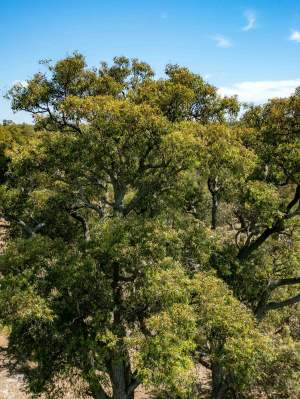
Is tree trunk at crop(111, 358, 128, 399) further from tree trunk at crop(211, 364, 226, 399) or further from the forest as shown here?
tree trunk at crop(211, 364, 226, 399)

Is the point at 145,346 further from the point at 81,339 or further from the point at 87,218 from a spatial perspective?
the point at 87,218

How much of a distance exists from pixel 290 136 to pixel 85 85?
9.35 metres

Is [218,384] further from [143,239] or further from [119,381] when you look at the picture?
[143,239]

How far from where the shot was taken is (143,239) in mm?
14688

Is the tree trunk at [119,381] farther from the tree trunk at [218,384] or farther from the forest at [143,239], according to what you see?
the tree trunk at [218,384]

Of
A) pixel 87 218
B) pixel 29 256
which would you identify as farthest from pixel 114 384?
pixel 87 218

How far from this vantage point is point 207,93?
1938cm

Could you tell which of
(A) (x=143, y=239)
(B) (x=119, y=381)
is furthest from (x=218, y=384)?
(A) (x=143, y=239)

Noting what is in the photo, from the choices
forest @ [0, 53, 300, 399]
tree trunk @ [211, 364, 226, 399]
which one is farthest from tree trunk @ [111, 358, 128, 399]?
tree trunk @ [211, 364, 226, 399]

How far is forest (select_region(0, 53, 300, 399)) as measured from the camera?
45.9 ft

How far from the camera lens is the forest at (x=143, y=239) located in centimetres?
1400

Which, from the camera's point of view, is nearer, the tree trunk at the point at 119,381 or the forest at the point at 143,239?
the forest at the point at 143,239

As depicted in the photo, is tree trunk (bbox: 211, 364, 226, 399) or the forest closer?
the forest

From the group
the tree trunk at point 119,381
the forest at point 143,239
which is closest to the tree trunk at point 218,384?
the forest at point 143,239
